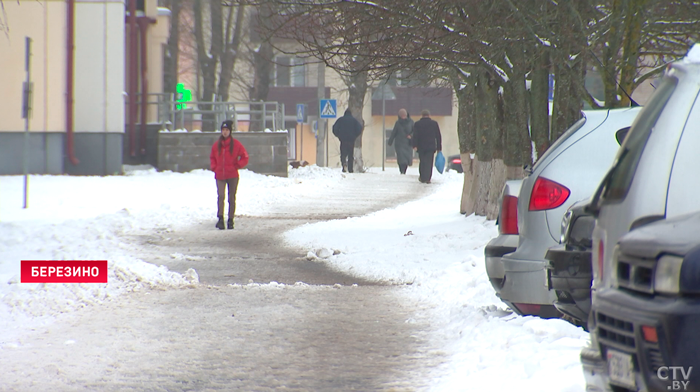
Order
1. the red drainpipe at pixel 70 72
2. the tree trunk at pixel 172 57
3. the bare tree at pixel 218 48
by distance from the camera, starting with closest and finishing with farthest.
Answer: the red drainpipe at pixel 70 72, the tree trunk at pixel 172 57, the bare tree at pixel 218 48

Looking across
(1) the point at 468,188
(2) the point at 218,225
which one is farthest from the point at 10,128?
(1) the point at 468,188

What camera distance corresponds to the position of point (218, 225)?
13852 mm

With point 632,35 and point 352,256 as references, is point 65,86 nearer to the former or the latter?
point 352,256

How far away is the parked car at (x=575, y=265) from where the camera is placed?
4410mm

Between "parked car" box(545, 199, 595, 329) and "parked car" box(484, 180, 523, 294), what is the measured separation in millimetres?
1435

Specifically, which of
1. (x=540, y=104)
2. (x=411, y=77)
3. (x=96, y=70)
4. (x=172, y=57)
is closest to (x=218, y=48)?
(x=172, y=57)

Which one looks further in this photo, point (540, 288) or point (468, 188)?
point (468, 188)

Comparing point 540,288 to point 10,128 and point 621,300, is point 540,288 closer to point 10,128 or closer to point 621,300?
point 621,300

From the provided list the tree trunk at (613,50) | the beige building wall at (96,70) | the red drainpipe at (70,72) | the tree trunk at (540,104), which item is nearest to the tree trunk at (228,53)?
the beige building wall at (96,70)

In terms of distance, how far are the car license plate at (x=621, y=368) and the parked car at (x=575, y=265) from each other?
140 cm

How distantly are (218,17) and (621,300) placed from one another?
36613 mm

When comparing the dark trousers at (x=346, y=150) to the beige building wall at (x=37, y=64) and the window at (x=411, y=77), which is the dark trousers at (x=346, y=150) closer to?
the window at (x=411, y=77)

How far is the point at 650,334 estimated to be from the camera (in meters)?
2.71

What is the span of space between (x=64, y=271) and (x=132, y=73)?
65.7 feet
